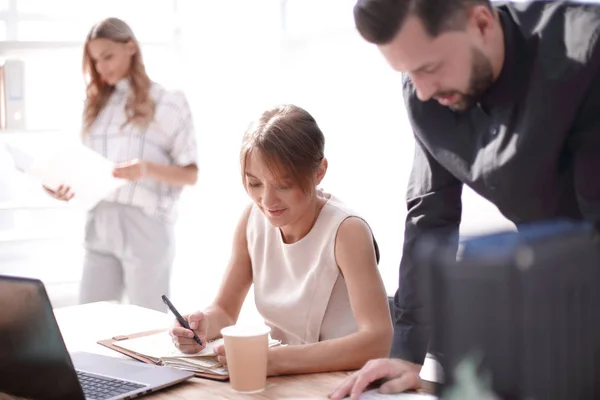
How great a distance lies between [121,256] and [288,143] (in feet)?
4.13

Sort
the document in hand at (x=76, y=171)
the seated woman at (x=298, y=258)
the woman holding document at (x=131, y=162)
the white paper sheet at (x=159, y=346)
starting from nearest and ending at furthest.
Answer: the white paper sheet at (x=159, y=346), the seated woman at (x=298, y=258), the document in hand at (x=76, y=171), the woman holding document at (x=131, y=162)

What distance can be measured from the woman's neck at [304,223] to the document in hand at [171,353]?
0.34 metres

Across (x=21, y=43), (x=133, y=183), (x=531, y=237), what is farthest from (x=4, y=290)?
(x=21, y=43)

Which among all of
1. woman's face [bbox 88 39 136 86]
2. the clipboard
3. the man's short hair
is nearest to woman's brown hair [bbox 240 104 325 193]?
the clipboard

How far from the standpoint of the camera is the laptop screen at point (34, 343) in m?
1.09

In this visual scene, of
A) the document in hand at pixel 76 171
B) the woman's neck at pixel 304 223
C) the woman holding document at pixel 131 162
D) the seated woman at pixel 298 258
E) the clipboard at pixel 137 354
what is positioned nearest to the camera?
the clipboard at pixel 137 354

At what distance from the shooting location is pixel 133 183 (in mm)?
2633

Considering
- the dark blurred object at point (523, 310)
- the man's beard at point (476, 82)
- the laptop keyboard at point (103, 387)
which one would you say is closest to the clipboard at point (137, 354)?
the laptop keyboard at point (103, 387)

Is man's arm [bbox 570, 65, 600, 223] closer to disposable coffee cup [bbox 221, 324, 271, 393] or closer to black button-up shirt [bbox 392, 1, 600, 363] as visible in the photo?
black button-up shirt [bbox 392, 1, 600, 363]

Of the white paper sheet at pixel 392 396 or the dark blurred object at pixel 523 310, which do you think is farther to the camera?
the white paper sheet at pixel 392 396

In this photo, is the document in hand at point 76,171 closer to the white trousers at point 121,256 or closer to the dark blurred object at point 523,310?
the white trousers at point 121,256

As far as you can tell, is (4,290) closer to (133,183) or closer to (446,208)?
(446,208)

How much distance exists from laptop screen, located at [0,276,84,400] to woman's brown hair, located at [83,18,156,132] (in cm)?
159

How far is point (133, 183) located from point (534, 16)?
5.83ft
